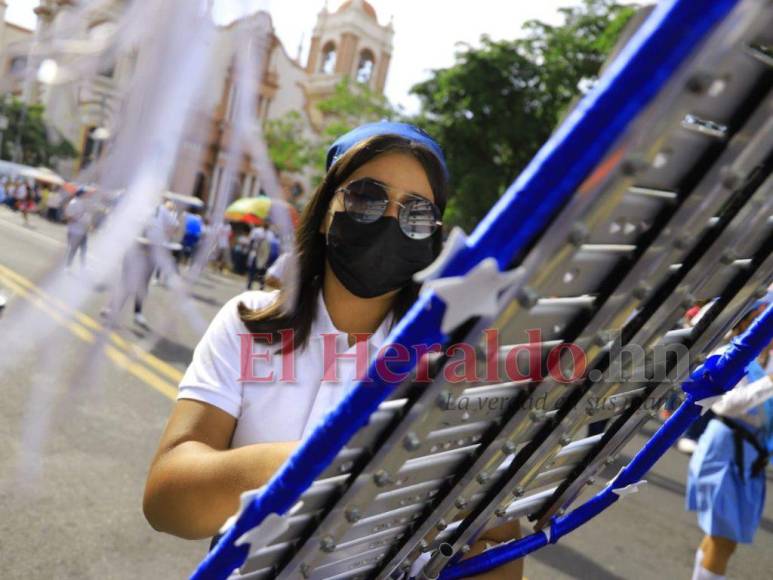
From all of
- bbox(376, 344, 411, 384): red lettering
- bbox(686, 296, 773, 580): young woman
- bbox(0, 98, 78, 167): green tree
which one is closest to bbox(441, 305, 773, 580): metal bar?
bbox(376, 344, 411, 384): red lettering

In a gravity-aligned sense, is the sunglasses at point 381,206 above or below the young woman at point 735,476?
above

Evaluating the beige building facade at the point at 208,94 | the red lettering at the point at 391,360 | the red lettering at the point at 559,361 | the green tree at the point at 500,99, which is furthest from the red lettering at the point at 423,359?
the green tree at the point at 500,99

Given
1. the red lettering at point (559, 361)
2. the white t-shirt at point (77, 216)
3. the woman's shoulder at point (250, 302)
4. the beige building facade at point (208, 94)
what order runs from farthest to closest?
the woman's shoulder at point (250, 302)
the white t-shirt at point (77, 216)
the beige building facade at point (208, 94)
the red lettering at point (559, 361)

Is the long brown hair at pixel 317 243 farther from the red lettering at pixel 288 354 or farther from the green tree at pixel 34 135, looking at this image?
the green tree at pixel 34 135

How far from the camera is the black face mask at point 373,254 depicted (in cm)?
122

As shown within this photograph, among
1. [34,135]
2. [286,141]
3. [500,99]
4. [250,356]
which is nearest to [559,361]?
[250,356]

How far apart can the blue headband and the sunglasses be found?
0.08m

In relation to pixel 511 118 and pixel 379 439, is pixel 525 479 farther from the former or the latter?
pixel 511 118

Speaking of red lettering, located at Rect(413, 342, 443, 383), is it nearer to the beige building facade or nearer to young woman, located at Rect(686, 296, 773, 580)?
the beige building facade

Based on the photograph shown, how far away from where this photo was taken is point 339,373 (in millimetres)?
1169

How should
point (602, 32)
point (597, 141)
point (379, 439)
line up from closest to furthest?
point (597, 141) → point (379, 439) → point (602, 32)

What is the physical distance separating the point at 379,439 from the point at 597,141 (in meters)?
0.35

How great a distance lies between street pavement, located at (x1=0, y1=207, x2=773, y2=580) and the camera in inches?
44.8

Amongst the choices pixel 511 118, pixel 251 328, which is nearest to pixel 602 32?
pixel 511 118
